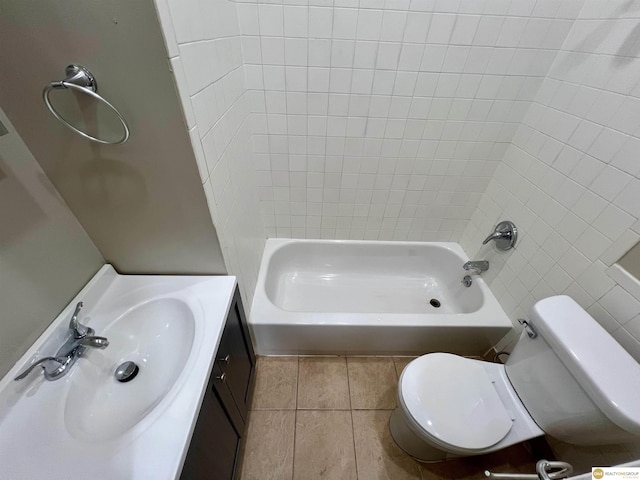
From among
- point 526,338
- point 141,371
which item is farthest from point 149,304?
point 526,338

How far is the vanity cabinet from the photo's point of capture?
64cm

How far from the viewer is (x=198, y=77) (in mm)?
652

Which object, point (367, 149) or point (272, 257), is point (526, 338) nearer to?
point (367, 149)

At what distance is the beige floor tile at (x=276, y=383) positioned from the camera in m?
1.24

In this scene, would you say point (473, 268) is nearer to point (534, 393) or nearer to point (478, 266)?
point (478, 266)

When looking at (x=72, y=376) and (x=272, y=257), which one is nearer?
(x=72, y=376)

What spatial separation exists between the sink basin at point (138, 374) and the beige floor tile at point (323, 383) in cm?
78

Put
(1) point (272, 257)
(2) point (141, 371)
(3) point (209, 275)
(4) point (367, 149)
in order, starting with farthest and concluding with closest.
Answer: (1) point (272, 257), (4) point (367, 149), (3) point (209, 275), (2) point (141, 371)

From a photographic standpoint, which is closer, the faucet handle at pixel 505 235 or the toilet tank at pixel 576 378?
the toilet tank at pixel 576 378

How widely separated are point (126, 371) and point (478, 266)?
1.70 m

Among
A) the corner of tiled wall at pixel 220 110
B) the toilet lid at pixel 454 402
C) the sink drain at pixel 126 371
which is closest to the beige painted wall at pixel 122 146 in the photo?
the corner of tiled wall at pixel 220 110

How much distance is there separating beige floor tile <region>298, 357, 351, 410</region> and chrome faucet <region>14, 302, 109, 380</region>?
93 cm

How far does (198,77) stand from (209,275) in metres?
0.62

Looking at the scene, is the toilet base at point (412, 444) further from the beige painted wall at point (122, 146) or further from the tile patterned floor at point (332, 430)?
the beige painted wall at point (122, 146)
